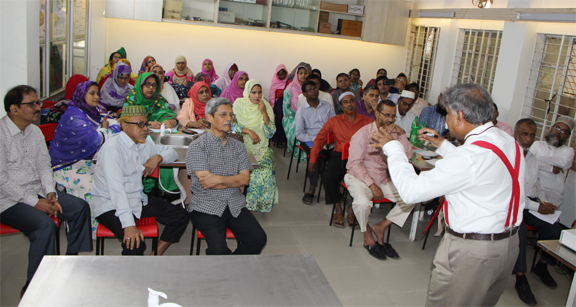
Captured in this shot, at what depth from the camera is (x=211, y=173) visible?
→ 301 centimetres

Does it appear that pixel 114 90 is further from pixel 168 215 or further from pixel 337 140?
pixel 337 140

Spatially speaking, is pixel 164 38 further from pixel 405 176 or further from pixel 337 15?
pixel 405 176

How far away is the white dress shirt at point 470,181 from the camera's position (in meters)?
1.97

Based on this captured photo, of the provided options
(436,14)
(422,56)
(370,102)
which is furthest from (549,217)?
(422,56)

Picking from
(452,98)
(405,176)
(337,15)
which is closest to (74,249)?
(405,176)

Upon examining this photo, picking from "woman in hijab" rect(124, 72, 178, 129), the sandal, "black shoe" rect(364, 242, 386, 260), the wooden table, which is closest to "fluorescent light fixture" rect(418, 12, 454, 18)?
the sandal

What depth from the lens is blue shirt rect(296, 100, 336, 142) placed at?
219 inches

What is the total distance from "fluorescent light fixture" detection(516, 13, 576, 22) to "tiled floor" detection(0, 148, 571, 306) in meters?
2.60

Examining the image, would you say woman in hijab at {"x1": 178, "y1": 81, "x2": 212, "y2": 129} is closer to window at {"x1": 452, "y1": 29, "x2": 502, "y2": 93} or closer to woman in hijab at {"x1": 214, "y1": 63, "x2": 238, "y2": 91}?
woman in hijab at {"x1": 214, "y1": 63, "x2": 238, "y2": 91}

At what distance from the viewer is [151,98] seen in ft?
14.9

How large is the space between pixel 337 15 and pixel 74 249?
7438mm

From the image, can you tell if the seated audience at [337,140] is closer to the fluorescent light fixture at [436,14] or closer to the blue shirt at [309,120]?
the blue shirt at [309,120]

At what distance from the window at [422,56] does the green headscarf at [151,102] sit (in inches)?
215

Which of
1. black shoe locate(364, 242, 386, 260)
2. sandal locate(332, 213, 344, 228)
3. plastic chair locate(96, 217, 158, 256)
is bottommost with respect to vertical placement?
black shoe locate(364, 242, 386, 260)
